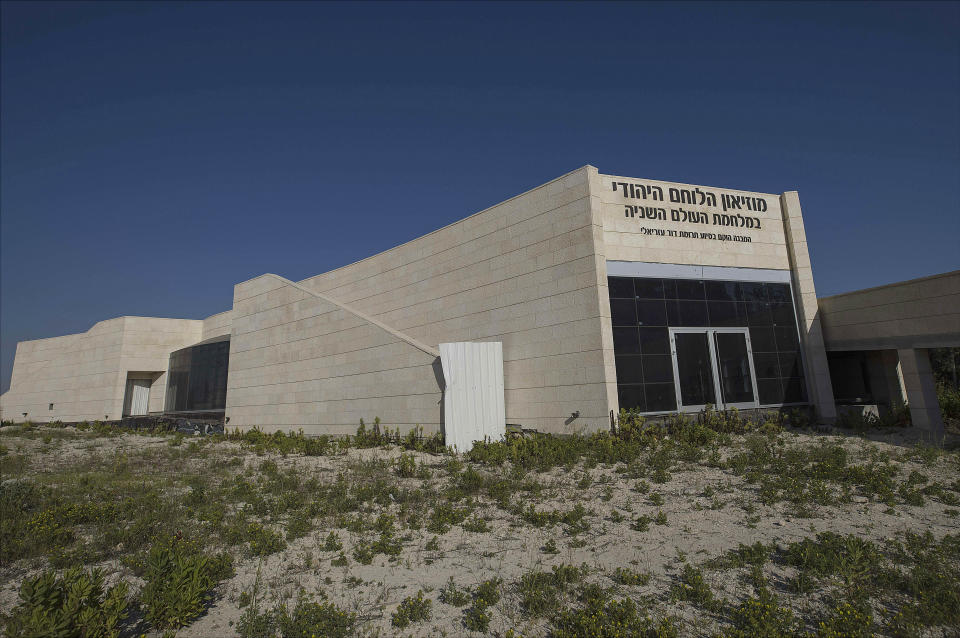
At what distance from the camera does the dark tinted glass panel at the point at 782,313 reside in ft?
68.4

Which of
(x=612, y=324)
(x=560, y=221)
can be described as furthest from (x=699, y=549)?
(x=560, y=221)

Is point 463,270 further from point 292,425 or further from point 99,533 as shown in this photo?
point 99,533

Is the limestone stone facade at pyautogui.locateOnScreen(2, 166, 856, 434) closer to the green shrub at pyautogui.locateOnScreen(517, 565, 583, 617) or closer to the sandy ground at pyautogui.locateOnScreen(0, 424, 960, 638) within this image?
the sandy ground at pyautogui.locateOnScreen(0, 424, 960, 638)

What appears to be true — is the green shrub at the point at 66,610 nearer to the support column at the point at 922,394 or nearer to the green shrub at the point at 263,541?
the green shrub at the point at 263,541

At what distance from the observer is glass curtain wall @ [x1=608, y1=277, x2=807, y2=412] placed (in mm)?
17984

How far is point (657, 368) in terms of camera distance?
18.3 meters

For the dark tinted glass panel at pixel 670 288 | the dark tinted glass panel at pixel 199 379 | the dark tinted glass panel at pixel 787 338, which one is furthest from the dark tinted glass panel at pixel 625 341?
the dark tinted glass panel at pixel 199 379

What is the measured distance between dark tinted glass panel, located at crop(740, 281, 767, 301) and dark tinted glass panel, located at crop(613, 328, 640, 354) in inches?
234

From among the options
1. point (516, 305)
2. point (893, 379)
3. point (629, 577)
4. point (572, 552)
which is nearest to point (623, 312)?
point (516, 305)

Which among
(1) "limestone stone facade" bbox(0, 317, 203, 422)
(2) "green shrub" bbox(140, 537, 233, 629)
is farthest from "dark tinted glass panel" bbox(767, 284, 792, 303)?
(1) "limestone stone facade" bbox(0, 317, 203, 422)

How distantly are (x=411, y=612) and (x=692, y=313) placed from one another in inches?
664

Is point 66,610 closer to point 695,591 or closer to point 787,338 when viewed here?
point 695,591

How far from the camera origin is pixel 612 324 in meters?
17.9

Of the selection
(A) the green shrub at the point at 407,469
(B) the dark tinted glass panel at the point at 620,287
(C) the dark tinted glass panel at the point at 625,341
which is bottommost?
(A) the green shrub at the point at 407,469
